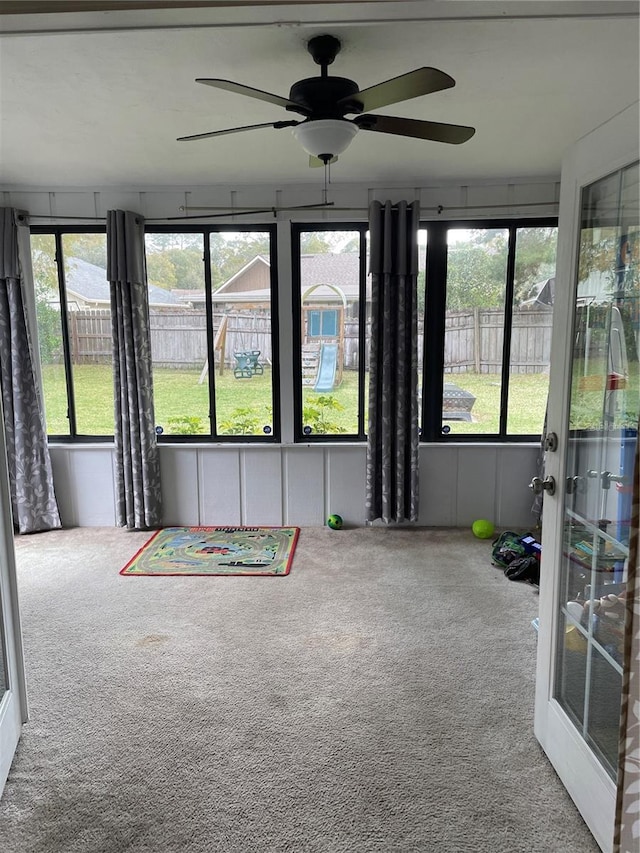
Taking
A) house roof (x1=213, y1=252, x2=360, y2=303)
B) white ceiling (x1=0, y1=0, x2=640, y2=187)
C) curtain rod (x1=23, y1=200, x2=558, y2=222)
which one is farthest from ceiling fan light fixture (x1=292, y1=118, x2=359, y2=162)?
house roof (x1=213, y1=252, x2=360, y2=303)

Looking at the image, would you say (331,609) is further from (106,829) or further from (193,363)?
(193,363)

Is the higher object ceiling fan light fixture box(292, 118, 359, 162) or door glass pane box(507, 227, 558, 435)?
ceiling fan light fixture box(292, 118, 359, 162)

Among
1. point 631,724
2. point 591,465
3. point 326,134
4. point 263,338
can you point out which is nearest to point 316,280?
point 263,338

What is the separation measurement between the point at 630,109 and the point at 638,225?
29 centimetres

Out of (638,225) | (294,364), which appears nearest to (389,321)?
(294,364)

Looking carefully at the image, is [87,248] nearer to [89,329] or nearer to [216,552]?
[89,329]

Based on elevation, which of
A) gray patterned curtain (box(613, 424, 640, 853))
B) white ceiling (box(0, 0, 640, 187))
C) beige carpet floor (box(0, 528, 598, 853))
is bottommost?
beige carpet floor (box(0, 528, 598, 853))

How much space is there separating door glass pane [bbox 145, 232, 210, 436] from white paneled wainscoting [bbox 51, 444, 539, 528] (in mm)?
289

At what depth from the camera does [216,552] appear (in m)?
3.96

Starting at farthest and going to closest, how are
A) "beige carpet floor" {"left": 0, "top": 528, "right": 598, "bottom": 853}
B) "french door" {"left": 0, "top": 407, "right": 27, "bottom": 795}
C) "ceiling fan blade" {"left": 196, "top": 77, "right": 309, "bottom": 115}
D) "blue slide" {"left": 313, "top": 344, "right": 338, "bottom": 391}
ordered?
1. "blue slide" {"left": 313, "top": 344, "right": 338, "bottom": 391}
2. "french door" {"left": 0, "top": 407, "right": 27, "bottom": 795}
3. "ceiling fan blade" {"left": 196, "top": 77, "right": 309, "bottom": 115}
4. "beige carpet floor" {"left": 0, "top": 528, "right": 598, "bottom": 853}

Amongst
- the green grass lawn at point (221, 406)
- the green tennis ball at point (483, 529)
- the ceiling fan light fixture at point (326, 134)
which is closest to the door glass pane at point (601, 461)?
the ceiling fan light fixture at point (326, 134)

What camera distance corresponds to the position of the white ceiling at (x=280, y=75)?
5.31ft

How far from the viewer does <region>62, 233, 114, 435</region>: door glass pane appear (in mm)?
4312

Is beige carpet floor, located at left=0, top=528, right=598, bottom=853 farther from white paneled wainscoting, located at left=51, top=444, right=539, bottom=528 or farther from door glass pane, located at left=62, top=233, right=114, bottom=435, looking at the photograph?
door glass pane, located at left=62, top=233, right=114, bottom=435
